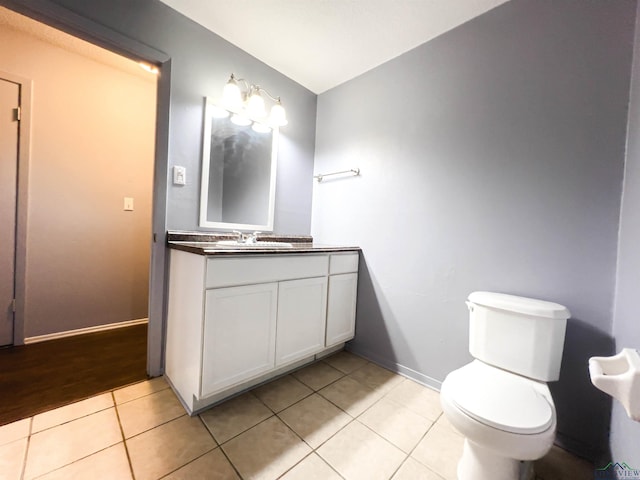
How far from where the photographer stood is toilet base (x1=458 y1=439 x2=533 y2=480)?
35.2 inches

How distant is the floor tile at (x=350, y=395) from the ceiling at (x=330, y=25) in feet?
7.57

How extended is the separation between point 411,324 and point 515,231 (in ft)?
2.78

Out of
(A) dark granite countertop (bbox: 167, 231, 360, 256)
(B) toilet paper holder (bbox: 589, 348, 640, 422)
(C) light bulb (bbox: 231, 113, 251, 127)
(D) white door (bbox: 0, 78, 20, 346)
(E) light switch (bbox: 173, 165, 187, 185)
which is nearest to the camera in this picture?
(B) toilet paper holder (bbox: 589, 348, 640, 422)

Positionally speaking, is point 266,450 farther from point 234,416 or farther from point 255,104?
point 255,104

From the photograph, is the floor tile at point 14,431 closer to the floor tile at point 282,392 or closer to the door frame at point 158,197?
the door frame at point 158,197

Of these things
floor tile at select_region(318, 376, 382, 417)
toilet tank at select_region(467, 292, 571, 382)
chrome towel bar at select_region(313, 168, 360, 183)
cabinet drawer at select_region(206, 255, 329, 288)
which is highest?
chrome towel bar at select_region(313, 168, 360, 183)

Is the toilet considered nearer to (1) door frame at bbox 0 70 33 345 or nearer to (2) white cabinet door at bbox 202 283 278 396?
(2) white cabinet door at bbox 202 283 278 396

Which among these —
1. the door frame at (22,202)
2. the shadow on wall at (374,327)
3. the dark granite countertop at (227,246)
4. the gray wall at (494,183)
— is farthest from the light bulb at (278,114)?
the door frame at (22,202)

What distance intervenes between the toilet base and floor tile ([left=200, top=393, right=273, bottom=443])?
914 mm

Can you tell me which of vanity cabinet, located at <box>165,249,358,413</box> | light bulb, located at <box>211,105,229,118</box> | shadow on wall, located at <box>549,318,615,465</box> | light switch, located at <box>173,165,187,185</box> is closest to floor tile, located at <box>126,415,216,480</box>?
vanity cabinet, located at <box>165,249,358,413</box>

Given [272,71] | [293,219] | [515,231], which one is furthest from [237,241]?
[515,231]

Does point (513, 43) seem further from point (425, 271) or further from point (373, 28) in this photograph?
point (425, 271)

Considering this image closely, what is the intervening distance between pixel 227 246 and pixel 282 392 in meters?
0.95

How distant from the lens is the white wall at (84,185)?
74.3 inches
